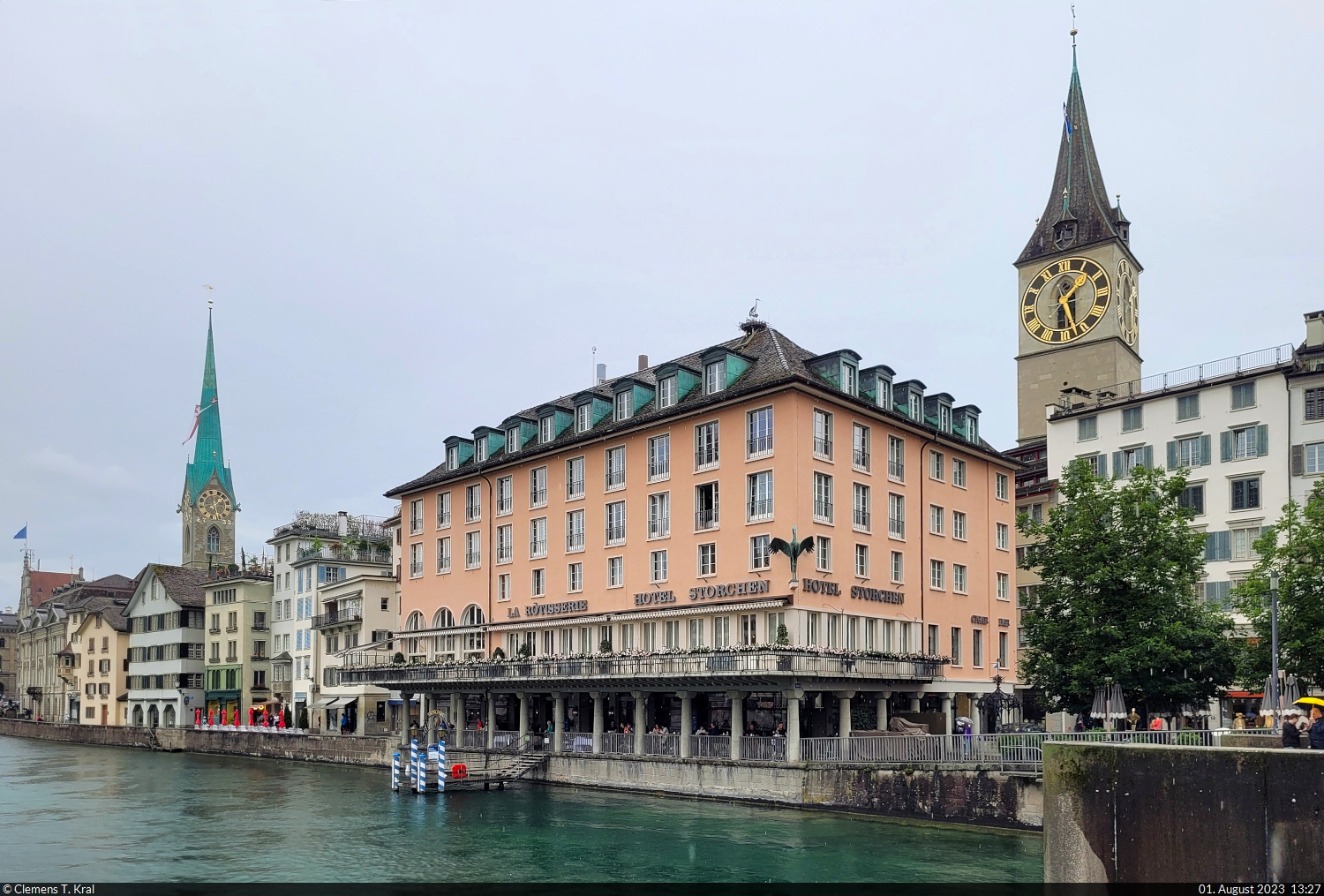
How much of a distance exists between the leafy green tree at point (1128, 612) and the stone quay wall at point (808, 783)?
9249 millimetres

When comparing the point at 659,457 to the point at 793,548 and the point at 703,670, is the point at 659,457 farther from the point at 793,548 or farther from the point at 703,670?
the point at 703,670

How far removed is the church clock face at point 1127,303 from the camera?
108m

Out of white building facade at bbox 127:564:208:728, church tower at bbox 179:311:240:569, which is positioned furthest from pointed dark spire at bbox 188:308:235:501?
white building facade at bbox 127:564:208:728

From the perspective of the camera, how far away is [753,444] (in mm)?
56562

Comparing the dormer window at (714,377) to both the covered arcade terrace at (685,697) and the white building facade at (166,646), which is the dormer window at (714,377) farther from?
the white building facade at (166,646)

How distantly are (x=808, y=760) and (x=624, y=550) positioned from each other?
634 inches

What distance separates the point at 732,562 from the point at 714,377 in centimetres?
923

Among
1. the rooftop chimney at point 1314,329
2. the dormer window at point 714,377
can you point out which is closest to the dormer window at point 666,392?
the dormer window at point 714,377

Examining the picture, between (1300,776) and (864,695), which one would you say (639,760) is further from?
(1300,776)

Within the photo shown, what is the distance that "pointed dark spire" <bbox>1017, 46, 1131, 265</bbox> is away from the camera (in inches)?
4343

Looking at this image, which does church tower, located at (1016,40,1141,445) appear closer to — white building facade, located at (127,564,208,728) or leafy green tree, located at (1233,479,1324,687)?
leafy green tree, located at (1233,479,1324,687)

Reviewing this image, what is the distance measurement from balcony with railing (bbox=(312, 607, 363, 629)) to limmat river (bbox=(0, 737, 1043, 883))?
33684mm

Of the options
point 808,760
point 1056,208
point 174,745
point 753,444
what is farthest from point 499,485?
point 1056,208

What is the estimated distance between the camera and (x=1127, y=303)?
111m
